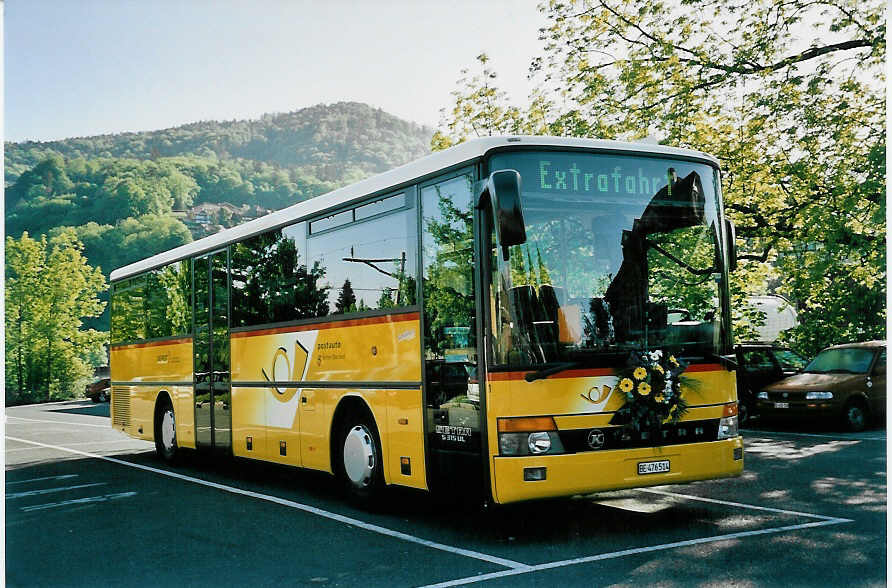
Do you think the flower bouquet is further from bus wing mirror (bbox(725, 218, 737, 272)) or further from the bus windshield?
bus wing mirror (bbox(725, 218, 737, 272))

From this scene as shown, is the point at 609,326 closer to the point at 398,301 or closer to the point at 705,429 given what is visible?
the point at 705,429

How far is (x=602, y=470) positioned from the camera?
7902 millimetres

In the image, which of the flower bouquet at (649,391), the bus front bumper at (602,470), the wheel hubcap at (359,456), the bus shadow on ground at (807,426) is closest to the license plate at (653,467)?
the bus front bumper at (602,470)

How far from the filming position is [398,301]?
9.41m

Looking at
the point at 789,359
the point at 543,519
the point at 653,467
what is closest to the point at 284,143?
the point at 789,359

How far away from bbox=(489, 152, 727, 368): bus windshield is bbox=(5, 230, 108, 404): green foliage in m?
60.4

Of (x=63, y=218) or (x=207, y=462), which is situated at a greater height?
(x=63, y=218)

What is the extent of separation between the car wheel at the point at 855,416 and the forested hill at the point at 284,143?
57352 mm

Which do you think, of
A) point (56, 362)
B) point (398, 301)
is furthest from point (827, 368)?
point (56, 362)

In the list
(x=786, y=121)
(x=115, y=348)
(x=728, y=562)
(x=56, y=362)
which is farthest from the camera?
(x=56, y=362)

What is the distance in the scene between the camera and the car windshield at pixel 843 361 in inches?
732

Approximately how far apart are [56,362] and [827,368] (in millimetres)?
56002

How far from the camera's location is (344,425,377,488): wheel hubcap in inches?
386

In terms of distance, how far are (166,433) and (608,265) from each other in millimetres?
9854
